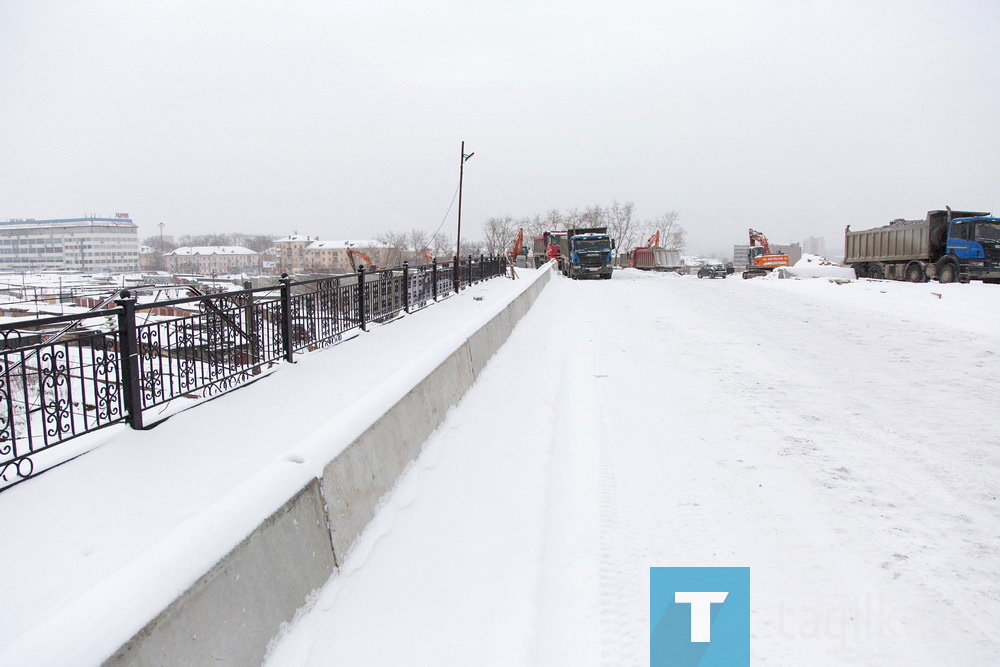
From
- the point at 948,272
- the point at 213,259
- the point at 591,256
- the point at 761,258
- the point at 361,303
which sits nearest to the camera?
the point at 361,303

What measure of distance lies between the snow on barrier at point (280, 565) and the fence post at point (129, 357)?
2605 mm

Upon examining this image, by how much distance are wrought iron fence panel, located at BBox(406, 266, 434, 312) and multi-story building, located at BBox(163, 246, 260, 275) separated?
114582 mm

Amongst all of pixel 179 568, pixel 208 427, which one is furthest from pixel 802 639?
pixel 208 427

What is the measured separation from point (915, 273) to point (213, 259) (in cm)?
14409

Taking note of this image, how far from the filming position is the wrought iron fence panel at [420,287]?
16375 millimetres

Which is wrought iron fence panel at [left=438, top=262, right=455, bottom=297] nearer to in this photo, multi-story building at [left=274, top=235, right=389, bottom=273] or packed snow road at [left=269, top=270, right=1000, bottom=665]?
packed snow road at [left=269, top=270, right=1000, bottom=665]

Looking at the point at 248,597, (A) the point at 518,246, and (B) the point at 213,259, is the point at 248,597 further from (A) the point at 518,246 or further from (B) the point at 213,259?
(B) the point at 213,259

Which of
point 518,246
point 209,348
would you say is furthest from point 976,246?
point 518,246

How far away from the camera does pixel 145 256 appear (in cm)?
12038

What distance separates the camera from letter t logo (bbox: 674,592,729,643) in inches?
129

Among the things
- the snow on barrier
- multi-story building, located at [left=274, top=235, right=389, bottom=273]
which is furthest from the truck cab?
multi-story building, located at [left=274, top=235, right=389, bottom=273]

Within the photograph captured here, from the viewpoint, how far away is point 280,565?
2979mm

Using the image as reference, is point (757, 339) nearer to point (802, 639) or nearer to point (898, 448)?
point (898, 448)

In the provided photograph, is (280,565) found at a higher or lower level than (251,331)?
lower
